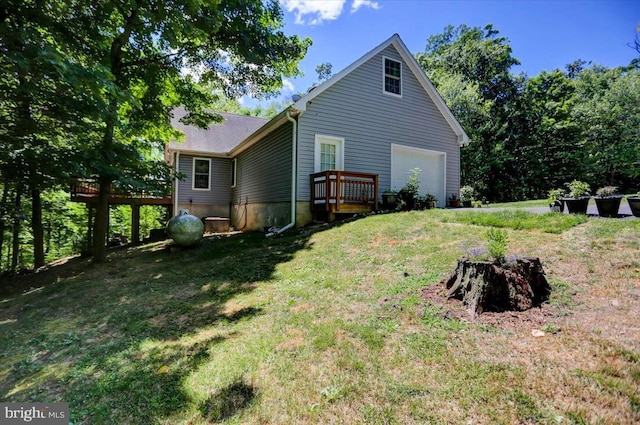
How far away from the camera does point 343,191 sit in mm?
9594

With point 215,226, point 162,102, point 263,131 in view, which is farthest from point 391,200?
point 162,102

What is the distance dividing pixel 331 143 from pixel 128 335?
812cm

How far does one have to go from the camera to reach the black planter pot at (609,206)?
5871 mm

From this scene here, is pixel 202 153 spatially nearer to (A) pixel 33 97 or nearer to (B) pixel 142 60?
(B) pixel 142 60

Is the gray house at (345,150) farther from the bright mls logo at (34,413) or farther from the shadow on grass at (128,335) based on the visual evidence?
the bright mls logo at (34,413)

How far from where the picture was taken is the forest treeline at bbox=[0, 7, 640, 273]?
5.97 meters

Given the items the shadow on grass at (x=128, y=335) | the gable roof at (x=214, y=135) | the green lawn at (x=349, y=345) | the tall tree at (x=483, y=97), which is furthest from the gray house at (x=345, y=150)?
the tall tree at (x=483, y=97)

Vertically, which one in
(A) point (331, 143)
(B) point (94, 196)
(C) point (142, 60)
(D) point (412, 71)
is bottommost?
(B) point (94, 196)

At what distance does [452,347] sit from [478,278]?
99cm

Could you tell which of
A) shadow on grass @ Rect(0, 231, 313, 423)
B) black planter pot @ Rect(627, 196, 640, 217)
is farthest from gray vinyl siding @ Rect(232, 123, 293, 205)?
black planter pot @ Rect(627, 196, 640, 217)

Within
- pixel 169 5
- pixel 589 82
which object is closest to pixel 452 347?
pixel 169 5

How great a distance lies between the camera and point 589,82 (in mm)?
24500

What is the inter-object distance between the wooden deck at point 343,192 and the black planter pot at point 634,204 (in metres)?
5.77

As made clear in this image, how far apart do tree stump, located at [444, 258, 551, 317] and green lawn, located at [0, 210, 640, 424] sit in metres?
0.17
